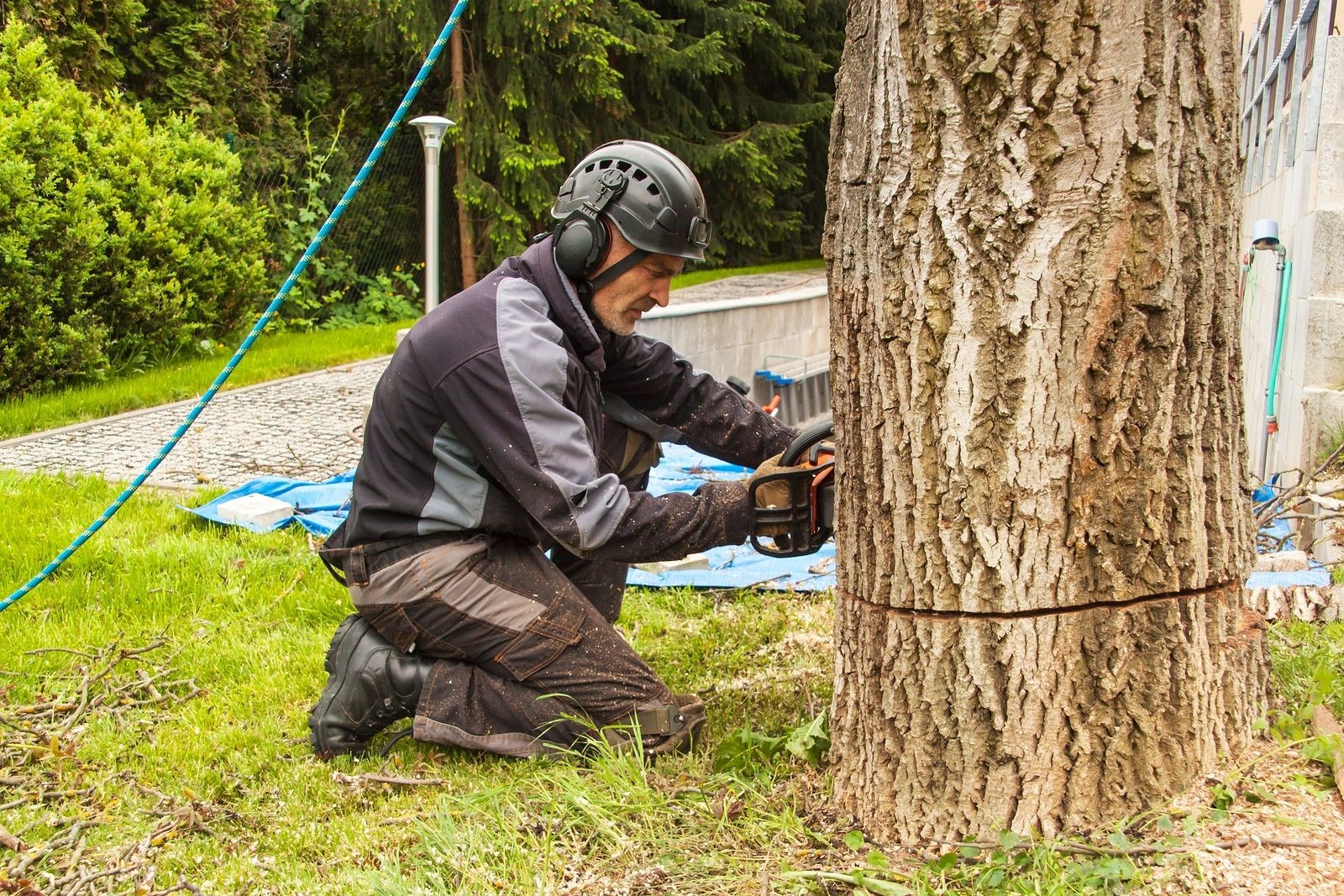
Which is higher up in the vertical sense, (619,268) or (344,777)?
(619,268)

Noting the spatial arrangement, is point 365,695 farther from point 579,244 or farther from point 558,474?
point 579,244

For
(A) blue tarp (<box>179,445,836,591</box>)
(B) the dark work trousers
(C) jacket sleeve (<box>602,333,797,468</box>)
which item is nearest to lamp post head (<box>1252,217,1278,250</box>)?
(A) blue tarp (<box>179,445,836,591</box>)

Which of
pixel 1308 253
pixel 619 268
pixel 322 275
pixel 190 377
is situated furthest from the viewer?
pixel 322 275

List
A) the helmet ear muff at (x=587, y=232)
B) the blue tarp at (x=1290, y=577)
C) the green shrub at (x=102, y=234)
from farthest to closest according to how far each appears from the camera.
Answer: the green shrub at (x=102, y=234) → the blue tarp at (x=1290, y=577) → the helmet ear muff at (x=587, y=232)

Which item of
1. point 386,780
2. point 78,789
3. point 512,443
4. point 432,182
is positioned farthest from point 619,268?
point 432,182

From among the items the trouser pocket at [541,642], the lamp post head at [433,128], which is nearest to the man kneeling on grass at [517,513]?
the trouser pocket at [541,642]

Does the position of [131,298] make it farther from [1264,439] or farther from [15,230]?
[1264,439]

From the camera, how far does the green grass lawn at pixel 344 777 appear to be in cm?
239

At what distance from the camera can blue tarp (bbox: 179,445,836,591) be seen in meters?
4.88

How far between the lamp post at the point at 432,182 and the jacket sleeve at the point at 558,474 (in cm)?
356

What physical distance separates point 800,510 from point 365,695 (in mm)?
1323

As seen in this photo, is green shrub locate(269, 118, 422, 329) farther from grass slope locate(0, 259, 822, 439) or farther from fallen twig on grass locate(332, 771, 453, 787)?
fallen twig on grass locate(332, 771, 453, 787)

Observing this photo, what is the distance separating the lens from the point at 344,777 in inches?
120

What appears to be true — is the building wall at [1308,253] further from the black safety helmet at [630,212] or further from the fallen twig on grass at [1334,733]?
the fallen twig on grass at [1334,733]
